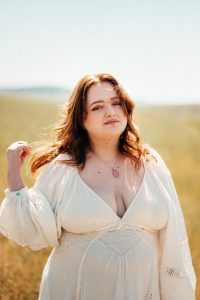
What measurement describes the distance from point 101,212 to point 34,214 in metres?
0.37

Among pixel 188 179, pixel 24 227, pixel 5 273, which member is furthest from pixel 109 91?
pixel 188 179

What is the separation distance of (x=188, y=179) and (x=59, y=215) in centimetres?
661

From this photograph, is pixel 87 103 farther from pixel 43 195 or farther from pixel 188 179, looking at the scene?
pixel 188 179

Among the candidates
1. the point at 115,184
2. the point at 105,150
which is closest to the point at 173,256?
the point at 115,184

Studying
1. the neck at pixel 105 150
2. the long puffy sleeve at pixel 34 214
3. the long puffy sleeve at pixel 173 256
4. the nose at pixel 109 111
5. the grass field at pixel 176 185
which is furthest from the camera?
the grass field at pixel 176 185

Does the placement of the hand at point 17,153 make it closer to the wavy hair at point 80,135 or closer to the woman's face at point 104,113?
the wavy hair at point 80,135

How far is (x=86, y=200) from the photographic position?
310 cm

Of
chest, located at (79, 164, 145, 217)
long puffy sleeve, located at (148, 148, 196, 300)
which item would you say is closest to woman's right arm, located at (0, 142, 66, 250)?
chest, located at (79, 164, 145, 217)

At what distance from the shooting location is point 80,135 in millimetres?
3473

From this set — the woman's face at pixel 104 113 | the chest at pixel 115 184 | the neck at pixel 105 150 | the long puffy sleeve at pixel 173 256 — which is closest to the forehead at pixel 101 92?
the woman's face at pixel 104 113

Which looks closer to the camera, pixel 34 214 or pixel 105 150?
pixel 34 214

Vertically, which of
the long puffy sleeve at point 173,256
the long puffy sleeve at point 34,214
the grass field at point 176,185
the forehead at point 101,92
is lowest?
the grass field at point 176,185

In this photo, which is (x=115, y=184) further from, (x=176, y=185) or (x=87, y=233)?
(x=176, y=185)

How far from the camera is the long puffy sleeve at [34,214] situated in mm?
3031
